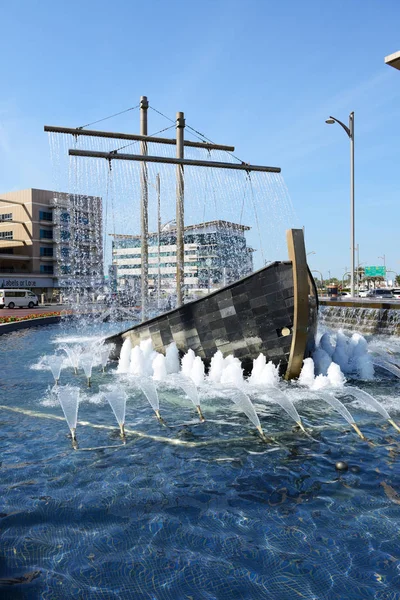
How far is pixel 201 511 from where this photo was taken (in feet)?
15.0

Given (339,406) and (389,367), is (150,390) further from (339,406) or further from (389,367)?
(389,367)

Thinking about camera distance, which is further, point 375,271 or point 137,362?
point 375,271

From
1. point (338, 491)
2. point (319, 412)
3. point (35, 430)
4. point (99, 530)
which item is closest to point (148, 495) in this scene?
point (99, 530)

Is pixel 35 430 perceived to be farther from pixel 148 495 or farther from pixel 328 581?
pixel 328 581

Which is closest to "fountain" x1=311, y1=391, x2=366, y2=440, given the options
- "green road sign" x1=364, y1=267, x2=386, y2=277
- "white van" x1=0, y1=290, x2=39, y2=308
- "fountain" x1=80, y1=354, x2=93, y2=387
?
"fountain" x1=80, y1=354, x2=93, y2=387

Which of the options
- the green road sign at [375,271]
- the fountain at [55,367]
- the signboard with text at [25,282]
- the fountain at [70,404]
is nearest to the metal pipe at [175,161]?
the fountain at [55,367]

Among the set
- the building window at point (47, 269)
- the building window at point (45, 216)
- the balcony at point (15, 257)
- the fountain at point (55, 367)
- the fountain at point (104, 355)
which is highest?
the building window at point (45, 216)

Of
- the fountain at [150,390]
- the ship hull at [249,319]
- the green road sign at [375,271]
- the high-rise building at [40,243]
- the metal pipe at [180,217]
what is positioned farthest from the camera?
the green road sign at [375,271]

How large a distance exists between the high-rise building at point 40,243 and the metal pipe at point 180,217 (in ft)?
175

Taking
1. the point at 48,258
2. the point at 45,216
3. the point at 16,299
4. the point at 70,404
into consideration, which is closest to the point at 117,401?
the point at 70,404

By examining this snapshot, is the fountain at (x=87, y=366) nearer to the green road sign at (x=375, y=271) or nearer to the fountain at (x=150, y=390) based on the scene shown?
the fountain at (x=150, y=390)

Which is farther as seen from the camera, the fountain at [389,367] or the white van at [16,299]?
the white van at [16,299]

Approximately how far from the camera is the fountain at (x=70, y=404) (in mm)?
7125

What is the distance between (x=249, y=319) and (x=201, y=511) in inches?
217
